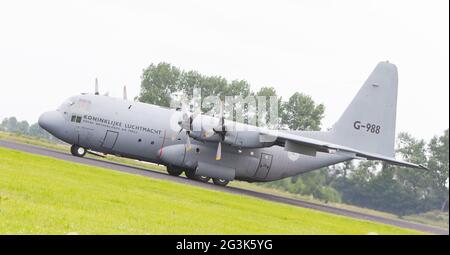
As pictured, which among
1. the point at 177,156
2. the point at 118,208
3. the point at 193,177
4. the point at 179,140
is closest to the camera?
the point at 118,208

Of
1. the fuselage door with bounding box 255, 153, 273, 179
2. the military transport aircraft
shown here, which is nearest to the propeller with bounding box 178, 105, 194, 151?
the military transport aircraft

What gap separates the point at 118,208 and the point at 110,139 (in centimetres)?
1976

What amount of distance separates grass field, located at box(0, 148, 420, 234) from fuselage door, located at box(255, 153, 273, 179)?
897 cm

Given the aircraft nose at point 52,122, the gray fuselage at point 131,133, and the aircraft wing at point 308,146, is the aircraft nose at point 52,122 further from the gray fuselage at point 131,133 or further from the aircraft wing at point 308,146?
the aircraft wing at point 308,146

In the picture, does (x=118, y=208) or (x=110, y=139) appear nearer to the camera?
(x=118, y=208)

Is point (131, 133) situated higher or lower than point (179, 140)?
higher

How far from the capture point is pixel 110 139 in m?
38.7

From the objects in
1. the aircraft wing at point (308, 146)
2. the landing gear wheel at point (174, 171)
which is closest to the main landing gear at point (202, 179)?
the landing gear wheel at point (174, 171)

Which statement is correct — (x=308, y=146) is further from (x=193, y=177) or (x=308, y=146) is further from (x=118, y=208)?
(x=118, y=208)

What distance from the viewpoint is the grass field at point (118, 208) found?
15.3m

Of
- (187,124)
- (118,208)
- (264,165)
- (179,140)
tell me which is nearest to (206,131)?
(187,124)

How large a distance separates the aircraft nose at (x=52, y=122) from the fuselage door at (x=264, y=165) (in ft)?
40.1
